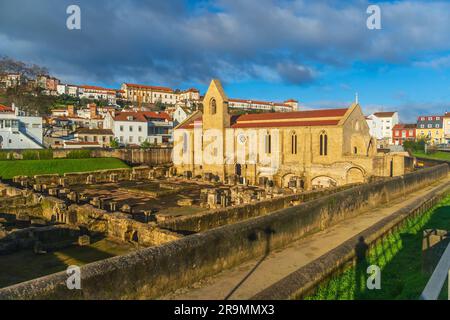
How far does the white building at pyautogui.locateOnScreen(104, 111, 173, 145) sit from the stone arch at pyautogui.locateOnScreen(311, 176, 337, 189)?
46.7m

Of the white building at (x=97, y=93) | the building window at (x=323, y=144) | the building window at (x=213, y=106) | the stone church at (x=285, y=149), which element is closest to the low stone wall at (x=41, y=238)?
the stone church at (x=285, y=149)

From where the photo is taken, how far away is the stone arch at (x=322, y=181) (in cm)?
3656

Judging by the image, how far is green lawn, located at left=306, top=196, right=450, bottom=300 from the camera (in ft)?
27.3

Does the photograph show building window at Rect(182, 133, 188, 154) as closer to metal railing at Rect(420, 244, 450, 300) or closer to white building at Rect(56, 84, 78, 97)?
metal railing at Rect(420, 244, 450, 300)

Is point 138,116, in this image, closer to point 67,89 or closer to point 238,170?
point 238,170

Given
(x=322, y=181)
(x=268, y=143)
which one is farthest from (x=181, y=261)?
(x=268, y=143)

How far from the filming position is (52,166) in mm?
43438

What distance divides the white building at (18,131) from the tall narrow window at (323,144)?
46582 mm

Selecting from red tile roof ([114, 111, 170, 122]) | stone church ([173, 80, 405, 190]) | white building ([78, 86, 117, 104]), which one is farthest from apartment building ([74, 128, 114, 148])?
white building ([78, 86, 117, 104])

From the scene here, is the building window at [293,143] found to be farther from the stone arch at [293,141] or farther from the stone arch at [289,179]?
the stone arch at [289,179]

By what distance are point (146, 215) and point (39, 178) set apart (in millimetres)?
21005

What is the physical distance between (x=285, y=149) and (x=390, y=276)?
31.6 metres
